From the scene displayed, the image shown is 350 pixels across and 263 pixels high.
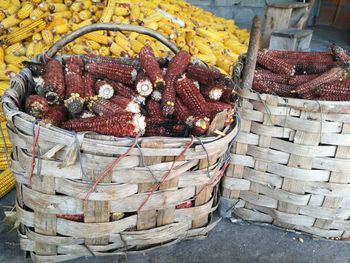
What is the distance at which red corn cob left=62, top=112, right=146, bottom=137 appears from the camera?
143 cm

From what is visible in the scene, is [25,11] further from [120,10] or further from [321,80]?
[321,80]


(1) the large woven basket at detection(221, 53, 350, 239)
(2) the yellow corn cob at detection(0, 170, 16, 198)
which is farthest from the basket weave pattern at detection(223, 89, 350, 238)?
(2) the yellow corn cob at detection(0, 170, 16, 198)

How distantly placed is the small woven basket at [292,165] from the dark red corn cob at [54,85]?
914 mm

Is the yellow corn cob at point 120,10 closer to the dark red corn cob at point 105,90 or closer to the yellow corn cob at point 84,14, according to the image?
the yellow corn cob at point 84,14

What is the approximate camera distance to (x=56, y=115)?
1613 millimetres

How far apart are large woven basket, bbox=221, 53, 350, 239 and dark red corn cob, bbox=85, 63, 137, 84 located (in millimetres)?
604

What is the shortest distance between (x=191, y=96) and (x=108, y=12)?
A: 2580mm

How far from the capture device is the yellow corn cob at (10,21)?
3661mm

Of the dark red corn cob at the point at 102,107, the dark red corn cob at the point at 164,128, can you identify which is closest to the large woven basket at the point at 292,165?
the dark red corn cob at the point at 164,128

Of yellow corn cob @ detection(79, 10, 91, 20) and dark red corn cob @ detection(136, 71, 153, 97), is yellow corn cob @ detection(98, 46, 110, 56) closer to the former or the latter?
yellow corn cob @ detection(79, 10, 91, 20)

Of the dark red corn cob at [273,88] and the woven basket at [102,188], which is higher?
the dark red corn cob at [273,88]

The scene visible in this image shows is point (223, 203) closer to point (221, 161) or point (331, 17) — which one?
point (221, 161)

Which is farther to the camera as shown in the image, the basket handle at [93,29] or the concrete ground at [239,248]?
the basket handle at [93,29]

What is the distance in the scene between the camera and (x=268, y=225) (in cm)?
209
